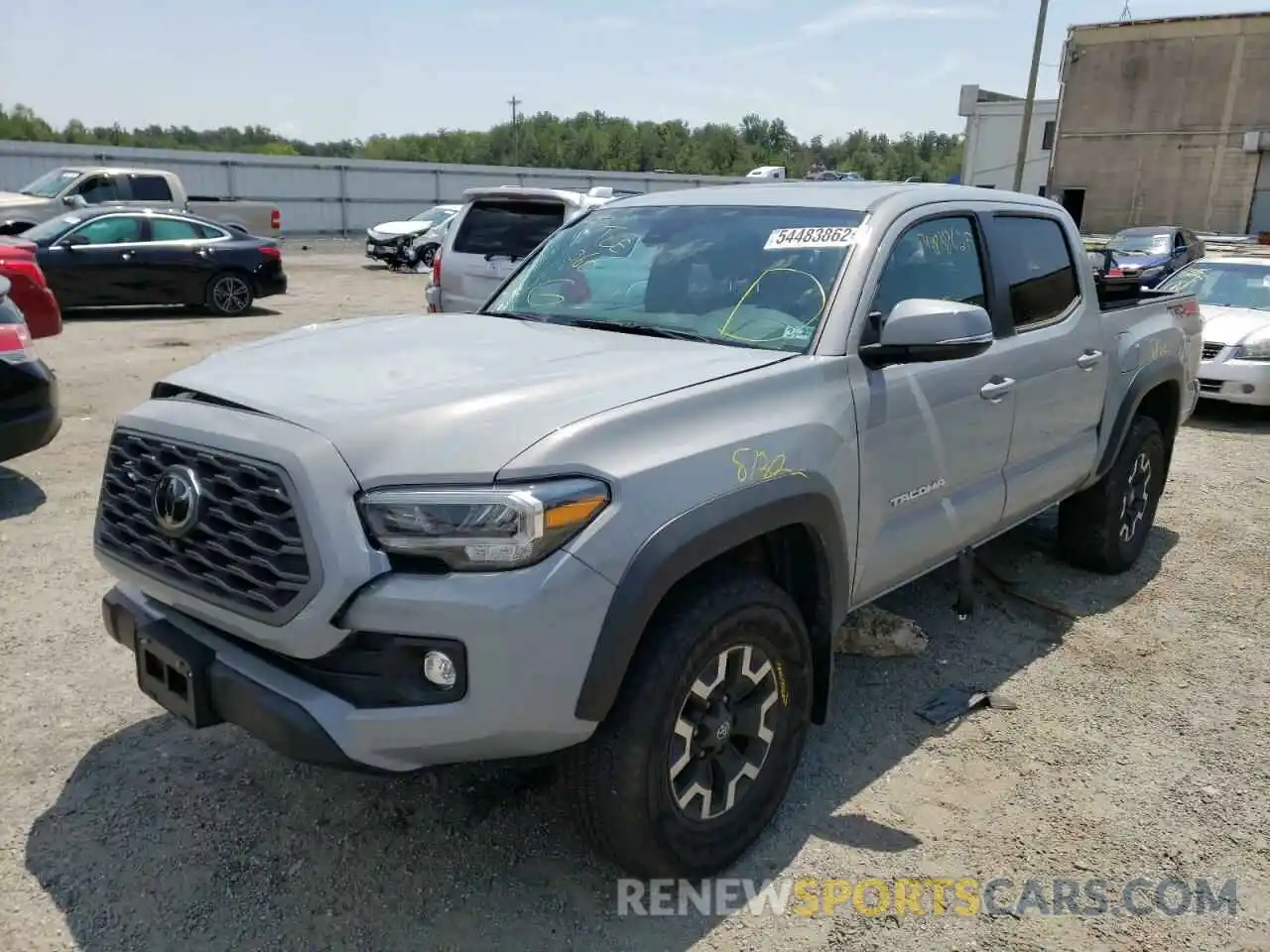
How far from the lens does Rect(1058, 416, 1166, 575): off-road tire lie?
511cm

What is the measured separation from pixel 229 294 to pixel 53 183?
17.4ft

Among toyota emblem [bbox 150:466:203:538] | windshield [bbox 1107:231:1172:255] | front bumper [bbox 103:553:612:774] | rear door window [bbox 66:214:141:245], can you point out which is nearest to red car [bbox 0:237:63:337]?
toyota emblem [bbox 150:466:203:538]

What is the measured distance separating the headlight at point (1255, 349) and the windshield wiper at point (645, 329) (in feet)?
26.4

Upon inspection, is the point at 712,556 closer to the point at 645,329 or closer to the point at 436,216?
the point at 645,329

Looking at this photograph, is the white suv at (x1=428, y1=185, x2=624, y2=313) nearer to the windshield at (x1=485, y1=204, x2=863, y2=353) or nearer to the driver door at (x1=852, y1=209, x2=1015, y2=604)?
the windshield at (x1=485, y1=204, x2=863, y2=353)

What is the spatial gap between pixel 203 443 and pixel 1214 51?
53.3 m

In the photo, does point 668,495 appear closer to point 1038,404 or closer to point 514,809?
point 514,809

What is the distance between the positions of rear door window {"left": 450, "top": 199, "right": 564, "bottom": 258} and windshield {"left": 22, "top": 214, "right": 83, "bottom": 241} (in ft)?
24.5

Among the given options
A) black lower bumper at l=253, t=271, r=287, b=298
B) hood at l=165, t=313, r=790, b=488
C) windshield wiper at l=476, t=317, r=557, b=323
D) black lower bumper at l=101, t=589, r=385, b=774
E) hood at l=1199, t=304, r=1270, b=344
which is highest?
windshield wiper at l=476, t=317, r=557, b=323

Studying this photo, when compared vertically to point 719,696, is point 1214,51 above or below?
above

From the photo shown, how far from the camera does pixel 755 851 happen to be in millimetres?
3004

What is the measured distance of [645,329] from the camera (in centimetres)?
338

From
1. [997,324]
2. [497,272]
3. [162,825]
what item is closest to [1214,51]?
[497,272]

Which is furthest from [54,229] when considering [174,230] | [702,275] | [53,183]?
[702,275]
